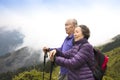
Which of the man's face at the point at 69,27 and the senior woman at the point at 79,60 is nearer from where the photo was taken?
the senior woman at the point at 79,60

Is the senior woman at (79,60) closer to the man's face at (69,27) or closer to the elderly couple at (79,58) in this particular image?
the elderly couple at (79,58)

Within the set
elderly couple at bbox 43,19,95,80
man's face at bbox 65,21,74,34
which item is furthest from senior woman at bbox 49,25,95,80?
man's face at bbox 65,21,74,34

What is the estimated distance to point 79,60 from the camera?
28.7ft

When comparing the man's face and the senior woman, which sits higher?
the man's face

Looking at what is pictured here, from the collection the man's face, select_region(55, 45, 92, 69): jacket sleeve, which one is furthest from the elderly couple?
the man's face

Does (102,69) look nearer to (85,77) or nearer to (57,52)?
(85,77)

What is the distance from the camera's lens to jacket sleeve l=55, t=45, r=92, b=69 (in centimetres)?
873

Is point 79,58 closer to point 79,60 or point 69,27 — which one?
point 79,60

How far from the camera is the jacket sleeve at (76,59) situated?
28.6 feet

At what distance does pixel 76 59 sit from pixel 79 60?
0.08m

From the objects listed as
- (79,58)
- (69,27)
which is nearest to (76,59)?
(79,58)

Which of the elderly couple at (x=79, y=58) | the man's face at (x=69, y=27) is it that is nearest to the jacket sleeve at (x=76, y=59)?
the elderly couple at (x=79, y=58)

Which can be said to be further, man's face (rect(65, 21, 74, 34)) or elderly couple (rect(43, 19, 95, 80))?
man's face (rect(65, 21, 74, 34))

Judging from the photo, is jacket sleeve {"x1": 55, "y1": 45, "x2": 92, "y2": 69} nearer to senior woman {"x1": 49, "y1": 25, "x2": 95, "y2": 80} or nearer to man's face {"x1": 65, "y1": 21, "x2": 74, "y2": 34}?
senior woman {"x1": 49, "y1": 25, "x2": 95, "y2": 80}
